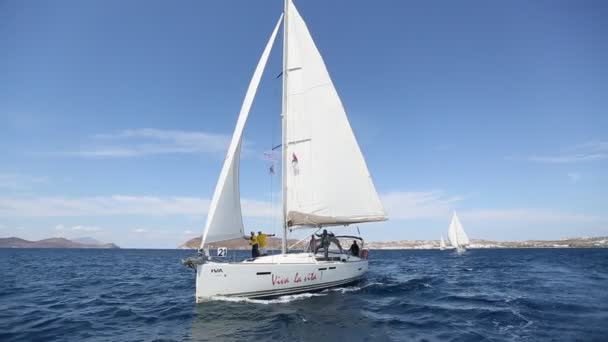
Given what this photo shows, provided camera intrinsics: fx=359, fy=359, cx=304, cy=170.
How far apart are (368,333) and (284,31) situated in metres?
15.9

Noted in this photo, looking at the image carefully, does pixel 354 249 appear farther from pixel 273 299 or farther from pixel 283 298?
pixel 273 299

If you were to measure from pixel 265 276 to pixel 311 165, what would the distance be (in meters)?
6.56

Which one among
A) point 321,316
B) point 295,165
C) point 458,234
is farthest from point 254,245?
point 458,234

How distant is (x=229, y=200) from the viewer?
1652 centimetres

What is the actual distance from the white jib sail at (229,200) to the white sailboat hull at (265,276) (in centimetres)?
140

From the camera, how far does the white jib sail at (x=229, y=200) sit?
15977mm

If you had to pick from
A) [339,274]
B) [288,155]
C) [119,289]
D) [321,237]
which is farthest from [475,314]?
[119,289]

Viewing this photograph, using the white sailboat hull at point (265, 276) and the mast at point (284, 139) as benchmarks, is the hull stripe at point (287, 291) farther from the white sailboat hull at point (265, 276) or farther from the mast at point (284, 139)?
the mast at point (284, 139)

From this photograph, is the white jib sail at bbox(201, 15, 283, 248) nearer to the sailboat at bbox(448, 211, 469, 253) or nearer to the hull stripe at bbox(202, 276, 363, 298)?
the hull stripe at bbox(202, 276, 363, 298)

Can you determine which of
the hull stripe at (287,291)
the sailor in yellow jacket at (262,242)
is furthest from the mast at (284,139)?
the hull stripe at (287,291)

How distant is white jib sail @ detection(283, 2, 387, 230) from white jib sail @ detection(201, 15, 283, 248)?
10.1 ft

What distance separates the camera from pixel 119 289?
2280cm

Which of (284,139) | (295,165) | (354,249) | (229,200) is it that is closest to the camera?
(229,200)

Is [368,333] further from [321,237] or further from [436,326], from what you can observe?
[321,237]
